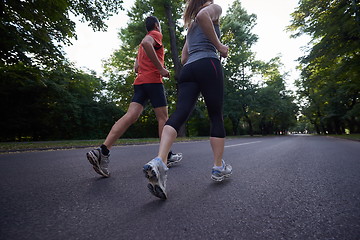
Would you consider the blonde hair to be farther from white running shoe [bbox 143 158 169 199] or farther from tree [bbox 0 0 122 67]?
tree [bbox 0 0 122 67]

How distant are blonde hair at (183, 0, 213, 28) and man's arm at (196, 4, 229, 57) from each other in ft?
0.63

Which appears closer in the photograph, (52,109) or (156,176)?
(156,176)

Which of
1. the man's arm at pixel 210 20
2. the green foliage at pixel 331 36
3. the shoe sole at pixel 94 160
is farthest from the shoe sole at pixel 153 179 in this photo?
the green foliage at pixel 331 36

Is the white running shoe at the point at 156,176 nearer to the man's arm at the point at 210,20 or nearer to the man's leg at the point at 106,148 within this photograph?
the man's leg at the point at 106,148

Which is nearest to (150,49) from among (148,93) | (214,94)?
(148,93)

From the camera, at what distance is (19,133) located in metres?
14.2

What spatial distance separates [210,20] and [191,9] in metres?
0.43

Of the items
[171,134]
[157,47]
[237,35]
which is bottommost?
[171,134]

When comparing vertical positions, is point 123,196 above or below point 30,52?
below

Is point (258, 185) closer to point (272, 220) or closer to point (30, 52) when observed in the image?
point (272, 220)

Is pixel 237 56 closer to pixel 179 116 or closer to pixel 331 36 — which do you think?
pixel 331 36

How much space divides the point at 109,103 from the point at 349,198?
68.3ft

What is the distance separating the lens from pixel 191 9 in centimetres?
200

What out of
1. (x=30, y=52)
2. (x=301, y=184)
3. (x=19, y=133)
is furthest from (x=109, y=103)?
(x=301, y=184)
